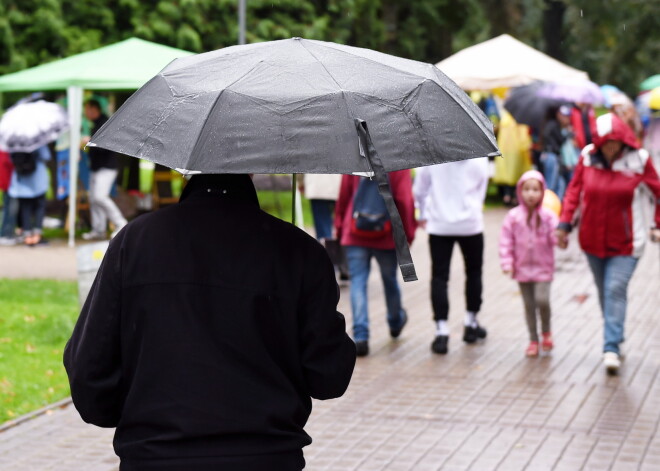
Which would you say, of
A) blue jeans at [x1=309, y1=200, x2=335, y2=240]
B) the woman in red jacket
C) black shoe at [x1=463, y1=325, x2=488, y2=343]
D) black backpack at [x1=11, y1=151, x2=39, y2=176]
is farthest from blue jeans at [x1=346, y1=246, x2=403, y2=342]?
black backpack at [x1=11, y1=151, x2=39, y2=176]

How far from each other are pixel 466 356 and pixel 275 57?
19.6 feet

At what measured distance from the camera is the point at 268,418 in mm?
3057

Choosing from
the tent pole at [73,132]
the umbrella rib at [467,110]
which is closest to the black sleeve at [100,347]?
the umbrella rib at [467,110]

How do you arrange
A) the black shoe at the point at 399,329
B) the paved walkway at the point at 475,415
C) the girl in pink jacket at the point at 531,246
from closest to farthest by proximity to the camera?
the paved walkway at the point at 475,415 < the girl in pink jacket at the point at 531,246 < the black shoe at the point at 399,329

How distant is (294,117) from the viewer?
315 centimetres

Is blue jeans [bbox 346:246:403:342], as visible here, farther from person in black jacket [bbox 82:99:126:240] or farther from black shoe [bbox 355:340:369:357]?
person in black jacket [bbox 82:99:126:240]

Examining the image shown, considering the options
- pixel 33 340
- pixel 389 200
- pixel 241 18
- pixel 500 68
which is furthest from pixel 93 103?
pixel 389 200

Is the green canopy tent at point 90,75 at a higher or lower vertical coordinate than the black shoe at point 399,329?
higher

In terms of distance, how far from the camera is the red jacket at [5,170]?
15.8 m

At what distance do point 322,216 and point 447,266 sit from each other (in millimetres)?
3433

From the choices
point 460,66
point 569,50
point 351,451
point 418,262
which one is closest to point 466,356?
point 351,451

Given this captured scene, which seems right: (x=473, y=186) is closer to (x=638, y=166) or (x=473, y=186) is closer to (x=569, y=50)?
(x=638, y=166)

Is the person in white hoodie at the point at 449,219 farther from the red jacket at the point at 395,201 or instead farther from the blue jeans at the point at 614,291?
the blue jeans at the point at 614,291

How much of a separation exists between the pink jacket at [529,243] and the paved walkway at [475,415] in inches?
26.0
